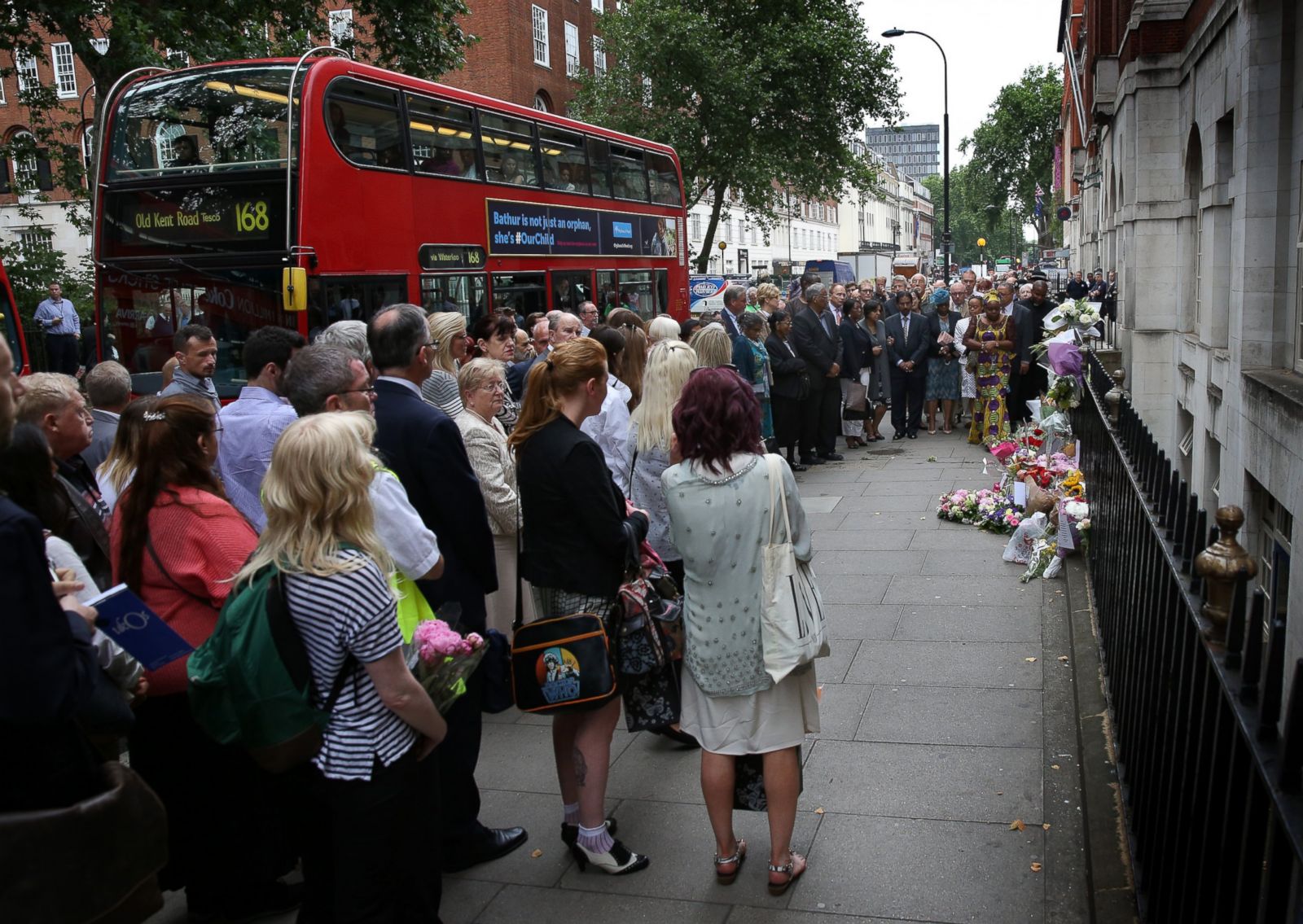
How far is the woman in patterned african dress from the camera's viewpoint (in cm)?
1333

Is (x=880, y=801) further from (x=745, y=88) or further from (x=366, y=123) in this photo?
(x=745, y=88)

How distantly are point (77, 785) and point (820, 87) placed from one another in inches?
1429

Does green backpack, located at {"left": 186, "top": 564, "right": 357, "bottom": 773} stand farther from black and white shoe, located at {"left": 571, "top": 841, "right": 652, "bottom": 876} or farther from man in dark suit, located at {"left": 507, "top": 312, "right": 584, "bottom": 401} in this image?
man in dark suit, located at {"left": 507, "top": 312, "right": 584, "bottom": 401}

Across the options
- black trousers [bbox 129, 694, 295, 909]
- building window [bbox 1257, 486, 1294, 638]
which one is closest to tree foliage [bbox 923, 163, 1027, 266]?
building window [bbox 1257, 486, 1294, 638]

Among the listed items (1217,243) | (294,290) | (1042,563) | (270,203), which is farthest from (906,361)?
(270,203)

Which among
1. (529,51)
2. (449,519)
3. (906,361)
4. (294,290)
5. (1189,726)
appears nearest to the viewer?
(1189,726)

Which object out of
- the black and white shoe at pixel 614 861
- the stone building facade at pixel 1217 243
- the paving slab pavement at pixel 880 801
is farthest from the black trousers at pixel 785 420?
the black and white shoe at pixel 614 861

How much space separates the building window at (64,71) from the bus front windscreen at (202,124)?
3226 cm

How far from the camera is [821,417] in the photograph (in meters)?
13.4

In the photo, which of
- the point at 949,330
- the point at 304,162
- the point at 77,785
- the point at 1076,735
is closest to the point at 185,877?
the point at 77,785

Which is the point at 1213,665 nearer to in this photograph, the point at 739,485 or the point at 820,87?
the point at 739,485

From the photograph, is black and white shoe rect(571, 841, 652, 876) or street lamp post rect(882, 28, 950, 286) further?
street lamp post rect(882, 28, 950, 286)

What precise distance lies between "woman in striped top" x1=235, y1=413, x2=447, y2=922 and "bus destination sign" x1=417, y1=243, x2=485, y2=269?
30.4ft

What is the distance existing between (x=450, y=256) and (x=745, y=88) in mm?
23462
